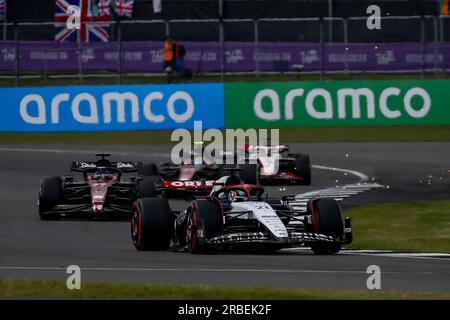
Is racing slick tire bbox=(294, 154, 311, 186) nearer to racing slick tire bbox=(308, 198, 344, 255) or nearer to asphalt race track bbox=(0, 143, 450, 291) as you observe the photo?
asphalt race track bbox=(0, 143, 450, 291)

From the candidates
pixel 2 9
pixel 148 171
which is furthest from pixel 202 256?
pixel 2 9

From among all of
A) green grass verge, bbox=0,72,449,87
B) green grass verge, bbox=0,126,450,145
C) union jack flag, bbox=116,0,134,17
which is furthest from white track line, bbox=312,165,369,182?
union jack flag, bbox=116,0,134,17

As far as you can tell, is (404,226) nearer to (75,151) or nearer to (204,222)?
(204,222)

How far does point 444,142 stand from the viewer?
1379 inches

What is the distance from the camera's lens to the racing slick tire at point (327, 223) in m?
17.2

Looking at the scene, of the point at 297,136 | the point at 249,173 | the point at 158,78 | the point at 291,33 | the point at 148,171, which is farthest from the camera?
the point at 291,33

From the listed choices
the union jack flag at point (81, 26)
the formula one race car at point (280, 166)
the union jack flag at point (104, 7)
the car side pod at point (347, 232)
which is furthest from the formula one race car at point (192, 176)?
the union jack flag at point (104, 7)

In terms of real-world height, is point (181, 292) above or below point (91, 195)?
below

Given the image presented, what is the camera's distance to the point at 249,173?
2547 centimetres

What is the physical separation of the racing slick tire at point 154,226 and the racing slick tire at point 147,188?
4.39 m

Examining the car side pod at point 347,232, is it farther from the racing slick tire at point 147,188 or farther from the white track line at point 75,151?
the white track line at point 75,151

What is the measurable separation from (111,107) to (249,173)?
11.3 metres

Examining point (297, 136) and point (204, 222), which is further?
point (297, 136)
